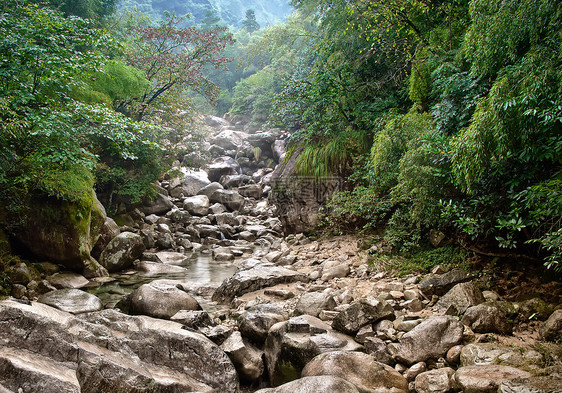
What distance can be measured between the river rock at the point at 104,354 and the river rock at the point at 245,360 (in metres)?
0.24

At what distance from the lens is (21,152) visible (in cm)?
638

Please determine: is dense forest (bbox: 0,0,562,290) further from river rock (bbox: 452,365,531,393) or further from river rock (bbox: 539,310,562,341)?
river rock (bbox: 452,365,531,393)

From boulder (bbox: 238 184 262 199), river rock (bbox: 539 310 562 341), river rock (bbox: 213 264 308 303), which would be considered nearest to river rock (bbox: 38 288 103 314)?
river rock (bbox: 213 264 308 303)

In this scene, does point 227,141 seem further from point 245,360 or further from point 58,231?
point 245,360

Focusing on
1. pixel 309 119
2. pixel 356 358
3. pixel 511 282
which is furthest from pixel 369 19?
pixel 356 358

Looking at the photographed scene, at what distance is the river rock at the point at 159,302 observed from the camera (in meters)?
5.16

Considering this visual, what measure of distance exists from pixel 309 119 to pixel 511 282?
7.23 metres

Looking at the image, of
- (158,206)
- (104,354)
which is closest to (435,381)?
(104,354)

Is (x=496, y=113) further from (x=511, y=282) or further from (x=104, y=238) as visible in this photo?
(x=104, y=238)

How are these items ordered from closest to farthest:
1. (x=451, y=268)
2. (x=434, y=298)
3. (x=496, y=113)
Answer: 1. (x=496, y=113)
2. (x=434, y=298)
3. (x=451, y=268)

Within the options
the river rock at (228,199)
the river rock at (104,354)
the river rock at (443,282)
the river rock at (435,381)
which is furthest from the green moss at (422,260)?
the river rock at (228,199)

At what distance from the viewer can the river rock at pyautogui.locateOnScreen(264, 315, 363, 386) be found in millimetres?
3619

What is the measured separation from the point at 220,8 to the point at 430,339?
70.7 m

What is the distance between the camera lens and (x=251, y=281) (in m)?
6.38
